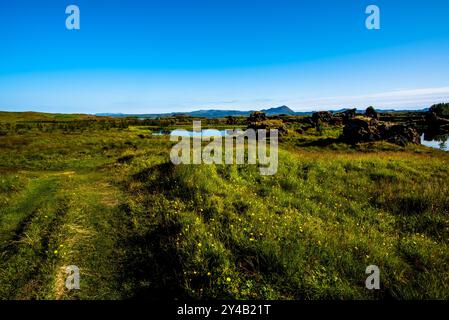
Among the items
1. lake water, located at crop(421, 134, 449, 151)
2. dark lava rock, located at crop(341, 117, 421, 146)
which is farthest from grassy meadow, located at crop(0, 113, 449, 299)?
lake water, located at crop(421, 134, 449, 151)

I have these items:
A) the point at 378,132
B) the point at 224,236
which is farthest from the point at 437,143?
the point at 224,236

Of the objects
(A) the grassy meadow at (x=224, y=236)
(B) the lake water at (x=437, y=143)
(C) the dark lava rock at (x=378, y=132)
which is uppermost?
(C) the dark lava rock at (x=378, y=132)

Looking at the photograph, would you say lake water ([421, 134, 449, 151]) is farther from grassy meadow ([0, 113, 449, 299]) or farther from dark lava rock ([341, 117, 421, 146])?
grassy meadow ([0, 113, 449, 299])

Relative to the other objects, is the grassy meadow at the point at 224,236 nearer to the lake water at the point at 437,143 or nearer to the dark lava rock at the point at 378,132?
the dark lava rock at the point at 378,132

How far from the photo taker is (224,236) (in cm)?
680

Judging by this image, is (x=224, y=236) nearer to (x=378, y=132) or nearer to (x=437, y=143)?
(x=378, y=132)

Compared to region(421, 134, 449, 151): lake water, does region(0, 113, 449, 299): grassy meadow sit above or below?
below

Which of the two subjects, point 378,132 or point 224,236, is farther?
point 378,132

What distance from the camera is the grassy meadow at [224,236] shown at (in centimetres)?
518

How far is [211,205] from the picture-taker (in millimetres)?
9070

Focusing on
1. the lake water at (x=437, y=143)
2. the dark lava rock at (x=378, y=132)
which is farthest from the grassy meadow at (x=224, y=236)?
the lake water at (x=437, y=143)

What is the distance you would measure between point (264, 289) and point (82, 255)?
4.90 meters

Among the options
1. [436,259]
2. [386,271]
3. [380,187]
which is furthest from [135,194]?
[380,187]

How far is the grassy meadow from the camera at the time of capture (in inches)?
204
